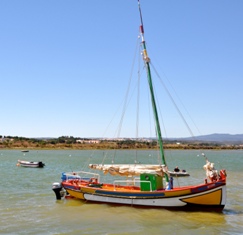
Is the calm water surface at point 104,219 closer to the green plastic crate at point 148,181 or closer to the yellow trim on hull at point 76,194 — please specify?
the yellow trim on hull at point 76,194

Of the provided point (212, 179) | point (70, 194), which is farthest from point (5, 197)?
point (212, 179)

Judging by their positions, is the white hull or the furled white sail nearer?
the white hull

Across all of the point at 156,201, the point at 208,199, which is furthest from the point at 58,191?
the point at 208,199

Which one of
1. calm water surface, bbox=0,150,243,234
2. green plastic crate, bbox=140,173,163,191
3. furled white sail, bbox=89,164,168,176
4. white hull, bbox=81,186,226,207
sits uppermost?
furled white sail, bbox=89,164,168,176

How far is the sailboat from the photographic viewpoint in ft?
80.6

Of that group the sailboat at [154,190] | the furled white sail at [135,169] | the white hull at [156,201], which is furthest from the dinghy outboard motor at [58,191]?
the white hull at [156,201]

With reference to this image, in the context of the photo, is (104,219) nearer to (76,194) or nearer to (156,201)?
(156,201)

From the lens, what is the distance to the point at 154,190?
26.6 metres

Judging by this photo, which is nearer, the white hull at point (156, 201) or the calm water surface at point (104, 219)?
the calm water surface at point (104, 219)

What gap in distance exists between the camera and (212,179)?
984 inches

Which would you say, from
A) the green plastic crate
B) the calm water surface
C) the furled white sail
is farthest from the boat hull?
the furled white sail

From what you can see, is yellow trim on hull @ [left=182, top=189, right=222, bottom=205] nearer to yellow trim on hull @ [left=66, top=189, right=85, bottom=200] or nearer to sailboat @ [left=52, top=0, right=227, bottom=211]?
sailboat @ [left=52, top=0, right=227, bottom=211]

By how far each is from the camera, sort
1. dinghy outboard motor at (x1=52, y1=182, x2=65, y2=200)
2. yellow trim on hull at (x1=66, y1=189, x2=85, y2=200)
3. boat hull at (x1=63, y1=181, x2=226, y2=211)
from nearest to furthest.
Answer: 1. boat hull at (x1=63, y1=181, x2=226, y2=211)
2. yellow trim on hull at (x1=66, y1=189, x2=85, y2=200)
3. dinghy outboard motor at (x1=52, y1=182, x2=65, y2=200)

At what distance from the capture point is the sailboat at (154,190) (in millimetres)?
24578
